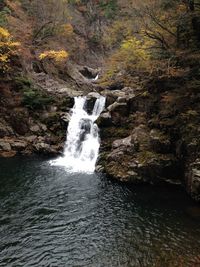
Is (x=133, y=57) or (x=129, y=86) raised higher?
(x=133, y=57)

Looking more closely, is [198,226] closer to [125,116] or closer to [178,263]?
[178,263]

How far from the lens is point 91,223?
1429 cm

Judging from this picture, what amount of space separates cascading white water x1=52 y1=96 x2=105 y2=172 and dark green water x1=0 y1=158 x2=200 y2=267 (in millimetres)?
3361

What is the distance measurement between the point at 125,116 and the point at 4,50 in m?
13.9

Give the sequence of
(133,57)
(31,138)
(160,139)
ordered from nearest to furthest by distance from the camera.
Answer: (160,139) < (133,57) < (31,138)

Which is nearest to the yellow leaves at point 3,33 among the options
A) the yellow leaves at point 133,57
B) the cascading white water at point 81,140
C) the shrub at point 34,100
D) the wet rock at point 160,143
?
the shrub at point 34,100

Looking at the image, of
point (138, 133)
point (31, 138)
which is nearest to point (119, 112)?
point (138, 133)

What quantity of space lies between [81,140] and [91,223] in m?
12.9

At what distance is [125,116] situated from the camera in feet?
82.3

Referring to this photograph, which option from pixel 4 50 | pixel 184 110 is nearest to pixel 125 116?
pixel 184 110

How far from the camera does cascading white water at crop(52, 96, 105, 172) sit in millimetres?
23891

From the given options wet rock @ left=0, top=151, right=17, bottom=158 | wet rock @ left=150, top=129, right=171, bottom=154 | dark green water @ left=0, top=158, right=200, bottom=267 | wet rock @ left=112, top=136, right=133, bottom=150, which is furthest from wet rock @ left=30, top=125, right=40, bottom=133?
wet rock @ left=150, top=129, right=171, bottom=154

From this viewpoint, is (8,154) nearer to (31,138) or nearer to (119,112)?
(31,138)

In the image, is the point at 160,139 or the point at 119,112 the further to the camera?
the point at 119,112
